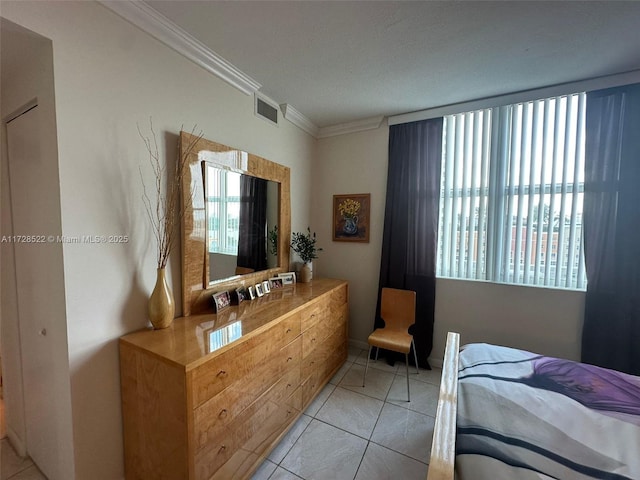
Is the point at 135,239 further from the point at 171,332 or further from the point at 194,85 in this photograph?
the point at 194,85

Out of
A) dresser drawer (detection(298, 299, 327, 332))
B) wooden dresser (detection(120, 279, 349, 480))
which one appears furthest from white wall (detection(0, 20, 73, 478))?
dresser drawer (detection(298, 299, 327, 332))

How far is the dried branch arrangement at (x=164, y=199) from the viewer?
4.66ft

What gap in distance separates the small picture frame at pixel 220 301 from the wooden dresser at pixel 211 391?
0.06 meters

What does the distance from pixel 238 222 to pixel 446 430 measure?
1748 millimetres

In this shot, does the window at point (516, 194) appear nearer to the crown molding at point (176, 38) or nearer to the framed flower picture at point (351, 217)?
the framed flower picture at point (351, 217)

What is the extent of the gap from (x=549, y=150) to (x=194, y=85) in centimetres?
283

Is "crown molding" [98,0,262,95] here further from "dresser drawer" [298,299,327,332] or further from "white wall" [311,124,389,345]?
"dresser drawer" [298,299,327,332]

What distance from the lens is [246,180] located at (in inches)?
79.9

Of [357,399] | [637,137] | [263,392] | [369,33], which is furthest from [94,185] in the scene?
[637,137]

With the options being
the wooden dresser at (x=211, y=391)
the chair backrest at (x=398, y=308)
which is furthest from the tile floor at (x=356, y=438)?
the chair backrest at (x=398, y=308)

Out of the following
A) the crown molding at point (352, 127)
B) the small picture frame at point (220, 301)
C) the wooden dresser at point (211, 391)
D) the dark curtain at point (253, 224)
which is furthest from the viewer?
the crown molding at point (352, 127)

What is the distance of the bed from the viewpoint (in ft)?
2.70

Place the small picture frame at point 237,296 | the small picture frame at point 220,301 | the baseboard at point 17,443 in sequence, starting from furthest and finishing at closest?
1. the small picture frame at point 237,296
2. the small picture frame at point 220,301
3. the baseboard at point 17,443

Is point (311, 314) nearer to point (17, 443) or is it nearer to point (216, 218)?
point (216, 218)
